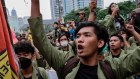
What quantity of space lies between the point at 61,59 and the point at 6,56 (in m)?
0.48

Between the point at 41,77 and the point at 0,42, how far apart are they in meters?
1.00

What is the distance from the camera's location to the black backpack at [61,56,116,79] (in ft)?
9.27

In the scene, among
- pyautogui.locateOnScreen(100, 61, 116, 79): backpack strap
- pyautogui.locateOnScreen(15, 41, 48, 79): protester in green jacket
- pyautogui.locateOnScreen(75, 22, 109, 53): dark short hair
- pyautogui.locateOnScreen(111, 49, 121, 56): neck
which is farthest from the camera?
pyautogui.locateOnScreen(111, 49, 121, 56): neck

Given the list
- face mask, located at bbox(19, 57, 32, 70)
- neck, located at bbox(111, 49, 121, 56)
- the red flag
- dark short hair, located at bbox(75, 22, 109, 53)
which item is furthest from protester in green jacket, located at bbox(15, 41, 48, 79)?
neck, located at bbox(111, 49, 121, 56)

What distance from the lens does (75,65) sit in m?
2.91

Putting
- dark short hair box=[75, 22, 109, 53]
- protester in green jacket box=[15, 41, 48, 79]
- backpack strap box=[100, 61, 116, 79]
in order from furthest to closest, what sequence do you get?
protester in green jacket box=[15, 41, 48, 79] → dark short hair box=[75, 22, 109, 53] → backpack strap box=[100, 61, 116, 79]

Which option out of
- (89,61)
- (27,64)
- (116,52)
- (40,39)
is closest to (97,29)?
(89,61)

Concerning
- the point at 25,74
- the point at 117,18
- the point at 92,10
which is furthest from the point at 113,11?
the point at 25,74

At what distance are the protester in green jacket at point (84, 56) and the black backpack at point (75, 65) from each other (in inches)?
1.1

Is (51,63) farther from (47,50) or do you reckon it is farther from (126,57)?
(126,57)

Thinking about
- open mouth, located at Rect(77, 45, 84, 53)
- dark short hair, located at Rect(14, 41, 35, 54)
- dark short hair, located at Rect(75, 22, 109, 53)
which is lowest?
dark short hair, located at Rect(14, 41, 35, 54)

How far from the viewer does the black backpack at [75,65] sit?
9.27 feet

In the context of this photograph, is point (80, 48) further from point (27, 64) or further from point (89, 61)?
point (27, 64)

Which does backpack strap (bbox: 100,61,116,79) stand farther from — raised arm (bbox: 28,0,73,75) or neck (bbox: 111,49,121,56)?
neck (bbox: 111,49,121,56)
